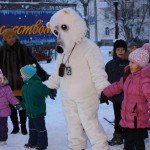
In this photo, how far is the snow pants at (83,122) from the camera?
4629 millimetres

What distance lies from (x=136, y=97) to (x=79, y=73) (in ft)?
2.51

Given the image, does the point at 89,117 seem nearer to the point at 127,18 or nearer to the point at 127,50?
the point at 127,50

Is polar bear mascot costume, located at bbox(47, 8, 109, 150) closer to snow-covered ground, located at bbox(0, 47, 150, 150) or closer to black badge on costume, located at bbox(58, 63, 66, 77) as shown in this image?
black badge on costume, located at bbox(58, 63, 66, 77)

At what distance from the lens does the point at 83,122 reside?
466 cm

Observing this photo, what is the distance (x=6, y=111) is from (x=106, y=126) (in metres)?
1.65

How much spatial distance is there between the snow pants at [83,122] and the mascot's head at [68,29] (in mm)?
640

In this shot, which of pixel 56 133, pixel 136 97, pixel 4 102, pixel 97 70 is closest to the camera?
pixel 136 97

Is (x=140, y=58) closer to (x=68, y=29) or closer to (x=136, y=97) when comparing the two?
(x=136, y=97)

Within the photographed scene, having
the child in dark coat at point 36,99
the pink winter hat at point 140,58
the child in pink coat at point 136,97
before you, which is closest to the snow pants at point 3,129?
the child in dark coat at point 36,99

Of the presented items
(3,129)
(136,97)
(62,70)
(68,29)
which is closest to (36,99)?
(62,70)

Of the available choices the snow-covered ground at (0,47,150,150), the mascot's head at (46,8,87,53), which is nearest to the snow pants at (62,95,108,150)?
the snow-covered ground at (0,47,150,150)

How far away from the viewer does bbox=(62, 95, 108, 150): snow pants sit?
4.63 metres

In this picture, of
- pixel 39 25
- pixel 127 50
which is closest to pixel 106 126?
pixel 127 50

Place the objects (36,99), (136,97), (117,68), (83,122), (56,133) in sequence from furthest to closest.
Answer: (56,133)
(117,68)
(36,99)
(83,122)
(136,97)
